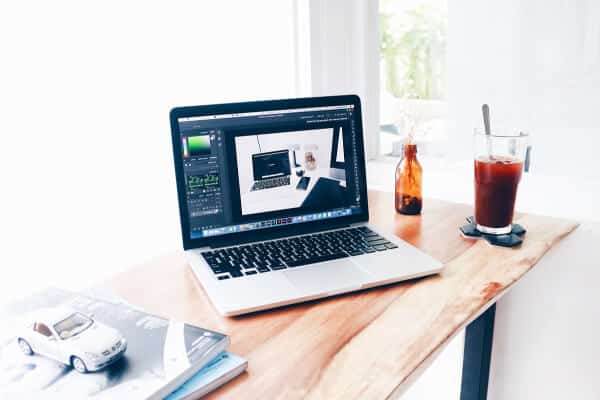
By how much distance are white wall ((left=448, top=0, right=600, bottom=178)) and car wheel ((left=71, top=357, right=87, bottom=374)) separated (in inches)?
48.8

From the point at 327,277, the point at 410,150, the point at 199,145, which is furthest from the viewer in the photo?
the point at 410,150

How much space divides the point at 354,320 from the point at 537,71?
0.97m

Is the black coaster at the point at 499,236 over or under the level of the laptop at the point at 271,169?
under

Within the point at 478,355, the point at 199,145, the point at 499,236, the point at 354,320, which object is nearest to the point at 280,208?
the point at 199,145

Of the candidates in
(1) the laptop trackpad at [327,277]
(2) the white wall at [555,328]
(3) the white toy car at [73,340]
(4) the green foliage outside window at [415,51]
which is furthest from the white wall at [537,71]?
(3) the white toy car at [73,340]

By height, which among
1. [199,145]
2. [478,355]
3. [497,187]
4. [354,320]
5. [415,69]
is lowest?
[478,355]

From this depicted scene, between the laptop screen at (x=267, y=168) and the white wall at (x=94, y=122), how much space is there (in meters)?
0.15

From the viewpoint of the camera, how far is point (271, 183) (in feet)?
3.54

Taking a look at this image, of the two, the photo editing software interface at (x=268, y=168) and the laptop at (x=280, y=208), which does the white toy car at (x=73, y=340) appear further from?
the photo editing software interface at (x=268, y=168)

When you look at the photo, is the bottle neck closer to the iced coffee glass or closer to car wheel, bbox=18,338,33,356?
the iced coffee glass

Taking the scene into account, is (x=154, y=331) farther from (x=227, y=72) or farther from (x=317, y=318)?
(x=227, y=72)

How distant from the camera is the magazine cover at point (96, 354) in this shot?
2.04 ft

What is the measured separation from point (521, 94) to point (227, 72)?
2.55 ft

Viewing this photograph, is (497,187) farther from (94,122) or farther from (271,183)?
(94,122)
